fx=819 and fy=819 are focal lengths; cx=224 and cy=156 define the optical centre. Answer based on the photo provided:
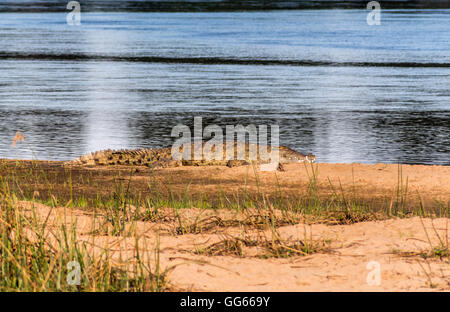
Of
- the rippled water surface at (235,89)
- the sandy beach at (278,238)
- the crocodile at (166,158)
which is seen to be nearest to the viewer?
the sandy beach at (278,238)

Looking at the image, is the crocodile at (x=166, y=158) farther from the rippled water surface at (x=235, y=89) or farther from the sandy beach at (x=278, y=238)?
the sandy beach at (x=278, y=238)

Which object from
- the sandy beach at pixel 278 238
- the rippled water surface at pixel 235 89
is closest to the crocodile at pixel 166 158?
the rippled water surface at pixel 235 89

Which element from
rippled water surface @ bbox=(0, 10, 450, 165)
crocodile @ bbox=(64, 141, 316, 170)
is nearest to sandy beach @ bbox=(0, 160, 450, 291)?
crocodile @ bbox=(64, 141, 316, 170)

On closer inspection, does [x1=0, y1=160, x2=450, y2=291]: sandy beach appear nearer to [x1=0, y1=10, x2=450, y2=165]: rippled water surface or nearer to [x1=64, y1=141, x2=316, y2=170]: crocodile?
[x1=64, y1=141, x2=316, y2=170]: crocodile

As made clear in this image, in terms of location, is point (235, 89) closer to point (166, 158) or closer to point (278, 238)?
point (166, 158)

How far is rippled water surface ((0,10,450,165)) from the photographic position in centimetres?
1744

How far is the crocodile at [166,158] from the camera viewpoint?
14055 mm

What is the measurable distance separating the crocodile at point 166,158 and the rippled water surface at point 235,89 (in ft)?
3.85

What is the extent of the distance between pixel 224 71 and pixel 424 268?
82.2 ft

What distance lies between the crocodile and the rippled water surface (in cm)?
117

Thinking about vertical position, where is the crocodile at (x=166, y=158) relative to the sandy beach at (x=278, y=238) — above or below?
below

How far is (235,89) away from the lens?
25688 millimetres

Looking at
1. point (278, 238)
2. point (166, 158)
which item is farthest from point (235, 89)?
point (278, 238)

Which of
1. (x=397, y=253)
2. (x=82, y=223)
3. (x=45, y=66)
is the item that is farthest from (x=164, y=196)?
(x=45, y=66)
